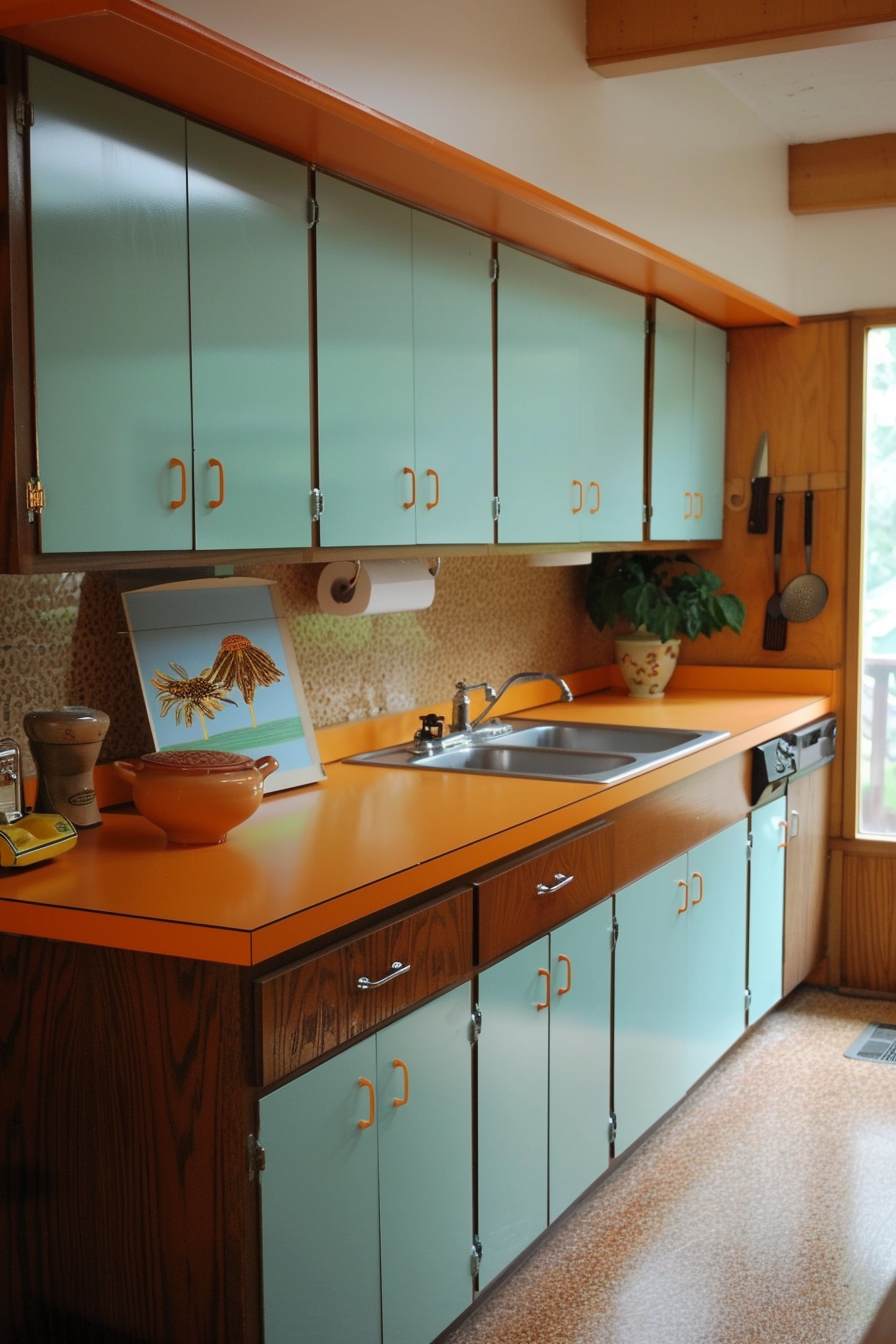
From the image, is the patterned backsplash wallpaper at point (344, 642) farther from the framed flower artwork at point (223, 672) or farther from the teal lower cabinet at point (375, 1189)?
the teal lower cabinet at point (375, 1189)

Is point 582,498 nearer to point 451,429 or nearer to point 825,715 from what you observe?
point 451,429

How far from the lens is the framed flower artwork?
2578mm

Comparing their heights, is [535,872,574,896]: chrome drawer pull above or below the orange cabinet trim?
below

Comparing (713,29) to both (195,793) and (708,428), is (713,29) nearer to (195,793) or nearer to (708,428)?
(708,428)

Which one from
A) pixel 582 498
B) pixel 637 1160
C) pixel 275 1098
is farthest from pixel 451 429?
pixel 637 1160

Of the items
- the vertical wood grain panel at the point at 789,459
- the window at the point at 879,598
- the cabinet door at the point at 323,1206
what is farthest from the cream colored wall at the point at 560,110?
the cabinet door at the point at 323,1206

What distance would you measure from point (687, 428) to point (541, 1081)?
233 cm

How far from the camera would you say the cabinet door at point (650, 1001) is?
3.08 meters

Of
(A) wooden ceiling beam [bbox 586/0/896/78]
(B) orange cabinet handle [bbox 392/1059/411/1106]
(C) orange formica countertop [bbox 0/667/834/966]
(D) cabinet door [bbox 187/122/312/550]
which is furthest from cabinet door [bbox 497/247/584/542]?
(B) orange cabinet handle [bbox 392/1059/411/1106]

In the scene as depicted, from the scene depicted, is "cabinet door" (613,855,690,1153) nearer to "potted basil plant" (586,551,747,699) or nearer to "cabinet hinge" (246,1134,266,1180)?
"potted basil plant" (586,551,747,699)

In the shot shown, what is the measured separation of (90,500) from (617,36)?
6.45 feet

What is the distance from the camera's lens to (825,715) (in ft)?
14.9

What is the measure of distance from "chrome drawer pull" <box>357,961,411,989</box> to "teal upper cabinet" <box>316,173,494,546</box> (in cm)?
83

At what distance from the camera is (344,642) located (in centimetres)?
326
